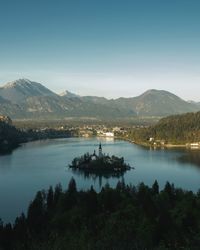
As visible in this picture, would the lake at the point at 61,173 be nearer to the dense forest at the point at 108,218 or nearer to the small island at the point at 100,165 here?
the small island at the point at 100,165

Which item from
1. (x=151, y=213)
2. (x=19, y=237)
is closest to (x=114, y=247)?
(x=19, y=237)

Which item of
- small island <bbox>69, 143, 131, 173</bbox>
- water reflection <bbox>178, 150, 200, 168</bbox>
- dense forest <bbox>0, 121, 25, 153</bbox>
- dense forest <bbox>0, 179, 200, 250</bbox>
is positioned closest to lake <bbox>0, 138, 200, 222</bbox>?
water reflection <bbox>178, 150, 200, 168</bbox>

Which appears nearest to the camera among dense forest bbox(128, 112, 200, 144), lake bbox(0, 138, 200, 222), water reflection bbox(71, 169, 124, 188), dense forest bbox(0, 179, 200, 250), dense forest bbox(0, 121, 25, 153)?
dense forest bbox(0, 179, 200, 250)

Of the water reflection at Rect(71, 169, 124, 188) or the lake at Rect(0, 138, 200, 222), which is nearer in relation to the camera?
the lake at Rect(0, 138, 200, 222)

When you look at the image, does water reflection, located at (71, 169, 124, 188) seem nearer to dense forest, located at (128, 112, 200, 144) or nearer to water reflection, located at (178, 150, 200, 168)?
water reflection, located at (178, 150, 200, 168)

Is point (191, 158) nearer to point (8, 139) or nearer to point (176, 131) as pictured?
point (176, 131)

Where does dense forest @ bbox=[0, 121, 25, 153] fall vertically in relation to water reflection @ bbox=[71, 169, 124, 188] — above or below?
above

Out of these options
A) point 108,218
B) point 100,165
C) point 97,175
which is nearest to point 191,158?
point 100,165
